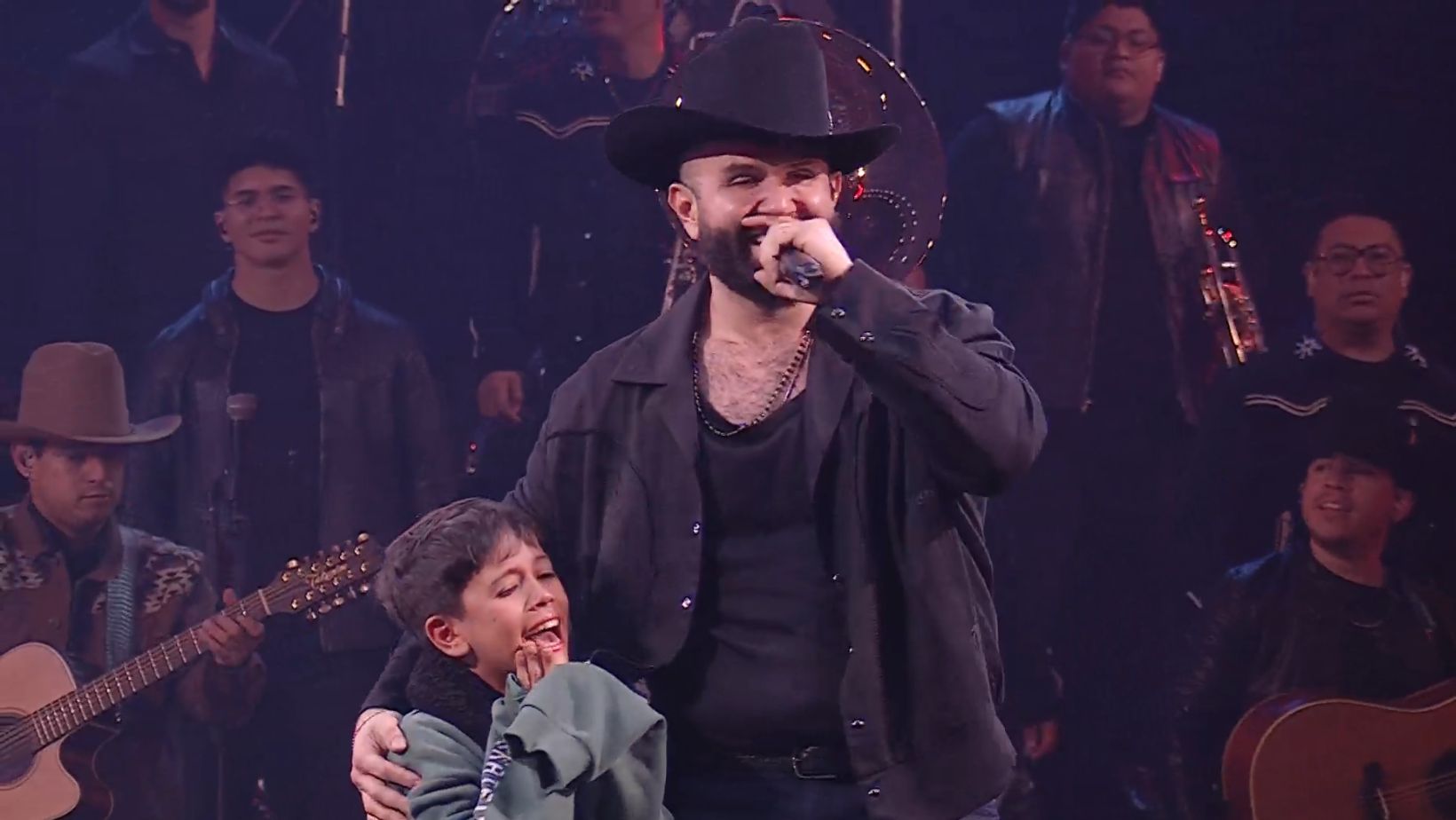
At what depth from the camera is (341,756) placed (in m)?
4.43

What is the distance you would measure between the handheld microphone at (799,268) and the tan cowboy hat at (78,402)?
3.06 m

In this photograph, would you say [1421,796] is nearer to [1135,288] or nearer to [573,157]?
[1135,288]

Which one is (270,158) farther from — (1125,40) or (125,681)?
(1125,40)

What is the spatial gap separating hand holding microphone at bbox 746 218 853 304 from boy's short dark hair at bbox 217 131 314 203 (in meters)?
2.94

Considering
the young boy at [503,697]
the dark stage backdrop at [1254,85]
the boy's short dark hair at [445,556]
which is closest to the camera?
the young boy at [503,697]

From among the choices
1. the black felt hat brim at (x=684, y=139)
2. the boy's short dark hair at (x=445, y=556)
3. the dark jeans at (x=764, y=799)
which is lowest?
the dark jeans at (x=764, y=799)

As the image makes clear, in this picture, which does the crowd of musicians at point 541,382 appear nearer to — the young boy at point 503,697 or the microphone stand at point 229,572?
the microphone stand at point 229,572

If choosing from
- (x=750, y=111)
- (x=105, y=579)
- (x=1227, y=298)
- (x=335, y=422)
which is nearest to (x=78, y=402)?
(x=105, y=579)

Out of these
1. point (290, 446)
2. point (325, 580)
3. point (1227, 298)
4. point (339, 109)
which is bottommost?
point (325, 580)

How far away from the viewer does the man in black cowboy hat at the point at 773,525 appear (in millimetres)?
2082

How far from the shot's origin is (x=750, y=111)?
6.88 ft

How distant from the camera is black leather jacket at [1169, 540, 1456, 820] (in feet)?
14.1

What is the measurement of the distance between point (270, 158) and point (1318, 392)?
3.16 metres

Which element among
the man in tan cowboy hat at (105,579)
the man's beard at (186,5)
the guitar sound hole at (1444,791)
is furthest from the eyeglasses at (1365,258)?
the man's beard at (186,5)
